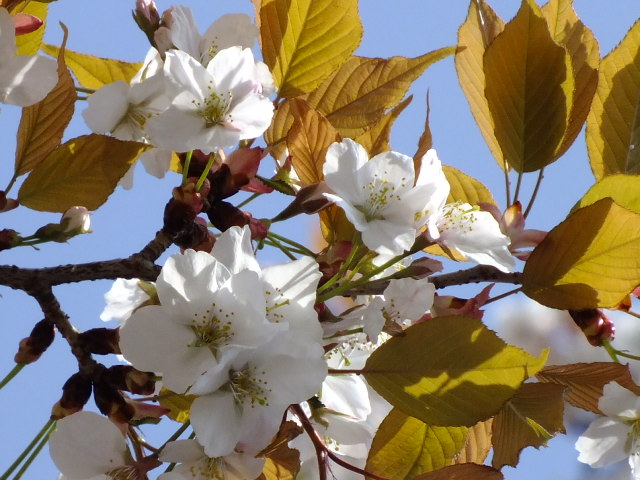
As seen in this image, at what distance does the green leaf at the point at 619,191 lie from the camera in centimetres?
63

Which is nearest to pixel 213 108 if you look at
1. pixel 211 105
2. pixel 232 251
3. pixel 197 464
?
pixel 211 105

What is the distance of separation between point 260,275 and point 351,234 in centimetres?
15

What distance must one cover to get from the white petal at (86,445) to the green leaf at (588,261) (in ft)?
0.95

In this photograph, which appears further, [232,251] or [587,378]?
[587,378]

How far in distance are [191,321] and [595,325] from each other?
0.97 ft

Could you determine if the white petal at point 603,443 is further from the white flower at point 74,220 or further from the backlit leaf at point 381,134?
the white flower at point 74,220


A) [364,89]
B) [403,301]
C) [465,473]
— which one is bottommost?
[465,473]

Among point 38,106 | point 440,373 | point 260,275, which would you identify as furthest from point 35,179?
point 440,373

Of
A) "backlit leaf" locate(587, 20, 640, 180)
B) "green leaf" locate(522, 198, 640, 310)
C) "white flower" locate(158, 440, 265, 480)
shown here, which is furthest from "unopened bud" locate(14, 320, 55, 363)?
"backlit leaf" locate(587, 20, 640, 180)

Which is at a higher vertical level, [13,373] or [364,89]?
[364,89]

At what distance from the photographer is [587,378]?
0.66 metres

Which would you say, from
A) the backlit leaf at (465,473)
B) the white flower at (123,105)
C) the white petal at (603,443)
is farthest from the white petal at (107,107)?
the white petal at (603,443)

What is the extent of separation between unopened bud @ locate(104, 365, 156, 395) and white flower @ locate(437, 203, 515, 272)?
21 cm

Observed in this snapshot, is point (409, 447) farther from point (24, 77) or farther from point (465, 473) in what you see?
point (24, 77)
